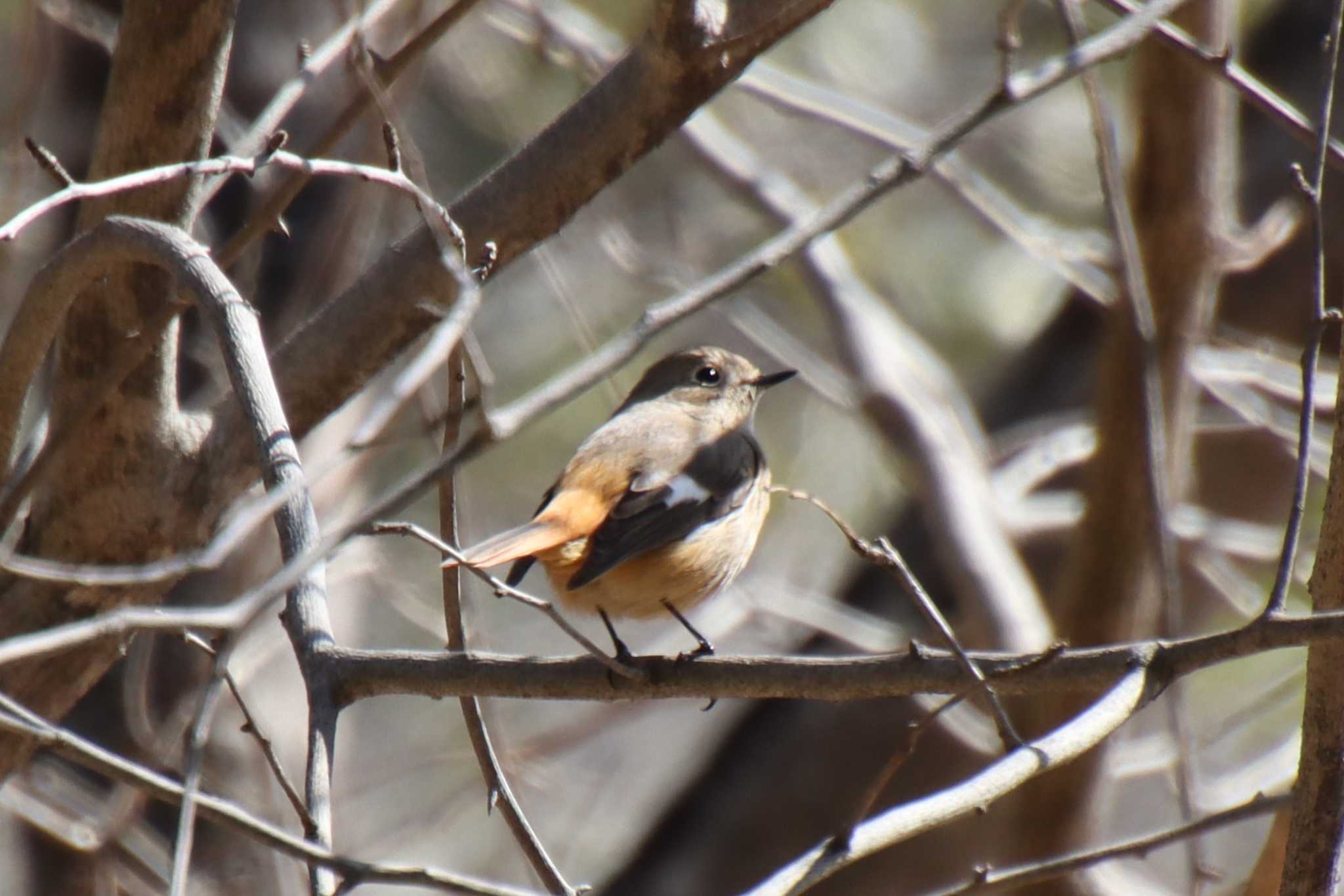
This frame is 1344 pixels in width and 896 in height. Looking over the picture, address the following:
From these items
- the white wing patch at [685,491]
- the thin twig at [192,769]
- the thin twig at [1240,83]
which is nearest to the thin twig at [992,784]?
the thin twig at [192,769]

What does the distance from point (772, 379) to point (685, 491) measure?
0.89 meters

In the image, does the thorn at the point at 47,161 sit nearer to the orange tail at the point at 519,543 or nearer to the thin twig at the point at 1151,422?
the orange tail at the point at 519,543

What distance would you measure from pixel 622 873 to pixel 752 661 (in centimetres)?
323

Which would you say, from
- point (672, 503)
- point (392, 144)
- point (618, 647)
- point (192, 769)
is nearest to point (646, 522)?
point (672, 503)

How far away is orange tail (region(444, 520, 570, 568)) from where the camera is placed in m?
2.79

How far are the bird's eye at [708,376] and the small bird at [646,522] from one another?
324 mm

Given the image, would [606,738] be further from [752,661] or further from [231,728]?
[752,661]

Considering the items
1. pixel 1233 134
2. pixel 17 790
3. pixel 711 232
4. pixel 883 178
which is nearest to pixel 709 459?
pixel 883 178

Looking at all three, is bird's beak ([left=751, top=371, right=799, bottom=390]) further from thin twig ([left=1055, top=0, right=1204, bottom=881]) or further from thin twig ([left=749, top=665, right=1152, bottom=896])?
thin twig ([left=749, top=665, right=1152, bottom=896])

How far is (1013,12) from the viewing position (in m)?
1.94

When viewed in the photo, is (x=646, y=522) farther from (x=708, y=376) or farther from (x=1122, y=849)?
(x=1122, y=849)

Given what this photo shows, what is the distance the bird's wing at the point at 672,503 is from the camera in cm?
310

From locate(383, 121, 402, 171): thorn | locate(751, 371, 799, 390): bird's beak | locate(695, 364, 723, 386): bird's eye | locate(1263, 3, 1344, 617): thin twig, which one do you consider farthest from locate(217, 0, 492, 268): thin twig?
locate(695, 364, 723, 386): bird's eye

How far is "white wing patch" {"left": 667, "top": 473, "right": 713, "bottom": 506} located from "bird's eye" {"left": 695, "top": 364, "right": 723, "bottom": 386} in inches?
34.5
